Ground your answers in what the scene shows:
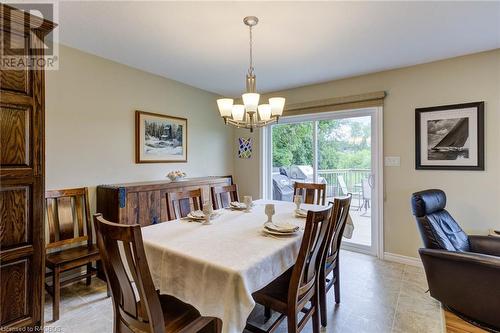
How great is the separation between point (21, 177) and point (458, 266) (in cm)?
322

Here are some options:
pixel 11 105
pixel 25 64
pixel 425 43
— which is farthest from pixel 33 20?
pixel 425 43

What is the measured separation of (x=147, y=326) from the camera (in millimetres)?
1269

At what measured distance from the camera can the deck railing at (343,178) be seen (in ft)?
12.0

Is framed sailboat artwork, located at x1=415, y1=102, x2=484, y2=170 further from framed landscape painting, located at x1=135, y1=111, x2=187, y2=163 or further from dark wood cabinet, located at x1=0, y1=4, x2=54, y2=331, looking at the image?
dark wood cabinet, located at x1=0, y1=4, x2=54, y2=331

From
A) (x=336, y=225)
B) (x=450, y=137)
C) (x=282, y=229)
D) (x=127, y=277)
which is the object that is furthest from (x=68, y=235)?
(x=450, y=137)

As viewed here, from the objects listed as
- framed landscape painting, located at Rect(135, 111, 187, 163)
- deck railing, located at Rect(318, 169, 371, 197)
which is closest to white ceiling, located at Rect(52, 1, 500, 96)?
framed landscape painting, located at Rect(135, 111, 187, 163)

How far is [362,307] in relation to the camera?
7.43ft

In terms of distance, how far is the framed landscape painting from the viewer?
11.0ft

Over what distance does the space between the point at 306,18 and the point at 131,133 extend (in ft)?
8.10

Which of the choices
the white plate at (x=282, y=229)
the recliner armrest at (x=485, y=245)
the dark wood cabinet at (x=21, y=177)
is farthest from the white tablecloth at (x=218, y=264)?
the recliner armrest at (x=485, y=245)

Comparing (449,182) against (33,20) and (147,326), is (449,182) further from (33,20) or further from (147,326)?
(33,20)

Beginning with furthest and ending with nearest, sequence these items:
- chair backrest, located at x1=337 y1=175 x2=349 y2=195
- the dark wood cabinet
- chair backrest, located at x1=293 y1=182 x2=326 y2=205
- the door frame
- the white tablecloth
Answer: chair backrest, located at x1=337 y1=175 x2=349 y2=195
the door frame
chair backrest, located at x1=293 y1=182 x2=326 y2=205
the dark wood cabinet
the white tablecloth

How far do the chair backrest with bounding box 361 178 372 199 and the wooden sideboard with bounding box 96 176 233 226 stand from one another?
100 inches

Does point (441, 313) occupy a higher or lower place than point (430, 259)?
lower
